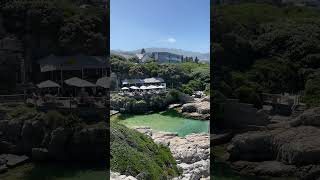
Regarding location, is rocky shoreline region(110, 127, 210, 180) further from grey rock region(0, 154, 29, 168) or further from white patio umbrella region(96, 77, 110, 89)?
grey rock region(0, 154, 29, 168)

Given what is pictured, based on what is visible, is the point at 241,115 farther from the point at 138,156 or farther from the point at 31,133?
the point at 31,133

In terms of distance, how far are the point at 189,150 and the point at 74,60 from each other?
3.63 metres

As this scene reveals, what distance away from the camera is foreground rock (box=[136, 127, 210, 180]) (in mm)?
9711

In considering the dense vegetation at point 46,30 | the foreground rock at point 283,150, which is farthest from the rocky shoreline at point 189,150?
the dense vegetation at point 46,30

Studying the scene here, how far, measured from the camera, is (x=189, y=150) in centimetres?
1020

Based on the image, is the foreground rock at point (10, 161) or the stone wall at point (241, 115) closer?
the foreground rock at point (10, 161)

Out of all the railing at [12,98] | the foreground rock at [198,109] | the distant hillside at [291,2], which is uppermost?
the distant hillside at [291,2]

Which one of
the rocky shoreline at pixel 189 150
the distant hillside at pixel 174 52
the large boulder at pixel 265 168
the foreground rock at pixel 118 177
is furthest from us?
the distant hillside at pixel 174 52

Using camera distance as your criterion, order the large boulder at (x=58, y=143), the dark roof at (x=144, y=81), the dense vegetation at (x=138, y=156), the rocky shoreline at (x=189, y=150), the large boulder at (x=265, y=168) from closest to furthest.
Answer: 1. the large boulder at (x=265, y=168)
2. the large boulder at (x=58, y=143)
3. the dense vegetation at (x=138, y=156)
4. the rocky shoreline at (x=189, y=150)
5. the dark roof at (x=144, y=81)

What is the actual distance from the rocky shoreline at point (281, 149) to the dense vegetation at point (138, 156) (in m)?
1.80

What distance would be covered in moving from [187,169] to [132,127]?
176 centimetres

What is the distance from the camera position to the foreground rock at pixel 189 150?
971 cm

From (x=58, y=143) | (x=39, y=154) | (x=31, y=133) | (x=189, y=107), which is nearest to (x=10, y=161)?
(x=39, y=154)

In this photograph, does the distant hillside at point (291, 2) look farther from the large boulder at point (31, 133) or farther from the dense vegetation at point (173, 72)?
the large boulder at point (31, 133)
